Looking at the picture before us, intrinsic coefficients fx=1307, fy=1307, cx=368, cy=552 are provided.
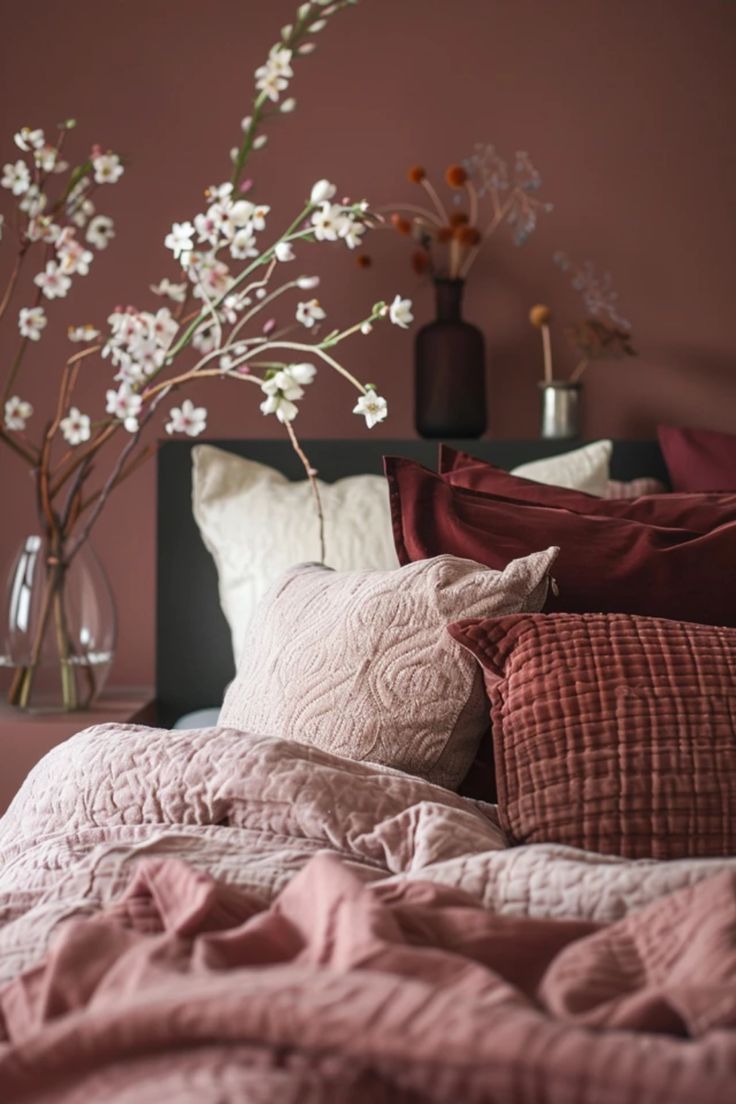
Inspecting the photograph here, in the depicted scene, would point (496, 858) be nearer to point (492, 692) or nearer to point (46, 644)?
Result: point (492, 692)

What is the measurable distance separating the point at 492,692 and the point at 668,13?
85.9 inches

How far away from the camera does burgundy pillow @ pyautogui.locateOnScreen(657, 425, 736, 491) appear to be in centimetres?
263

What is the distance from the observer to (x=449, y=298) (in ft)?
9.55

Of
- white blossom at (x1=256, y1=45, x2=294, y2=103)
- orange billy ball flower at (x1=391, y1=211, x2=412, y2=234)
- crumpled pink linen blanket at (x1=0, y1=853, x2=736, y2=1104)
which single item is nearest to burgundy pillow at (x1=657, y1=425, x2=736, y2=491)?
orange billy ball flower at (x1=391, y1=211, x2=412, y2=234)

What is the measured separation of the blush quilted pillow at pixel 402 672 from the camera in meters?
1.62

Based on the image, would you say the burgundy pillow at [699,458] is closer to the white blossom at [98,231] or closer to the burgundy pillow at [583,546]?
the burgundy pillow at [583,546]

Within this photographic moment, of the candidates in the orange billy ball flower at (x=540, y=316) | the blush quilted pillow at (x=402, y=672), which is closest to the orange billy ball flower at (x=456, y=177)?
the orange billy ball flower at (x=540, y=316)

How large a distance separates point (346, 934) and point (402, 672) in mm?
742

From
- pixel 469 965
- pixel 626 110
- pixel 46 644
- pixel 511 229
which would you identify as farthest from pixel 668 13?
pixel 469 965

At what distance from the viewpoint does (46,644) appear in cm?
264

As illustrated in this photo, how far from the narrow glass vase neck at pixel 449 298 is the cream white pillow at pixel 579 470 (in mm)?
495

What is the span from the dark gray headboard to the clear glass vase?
0.19 m

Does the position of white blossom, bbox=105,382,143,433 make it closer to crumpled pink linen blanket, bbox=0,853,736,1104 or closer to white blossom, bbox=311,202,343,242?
white blossom, bbox=311,202,343,242

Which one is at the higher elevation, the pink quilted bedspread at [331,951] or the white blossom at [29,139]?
the white blossom at [29,139]
